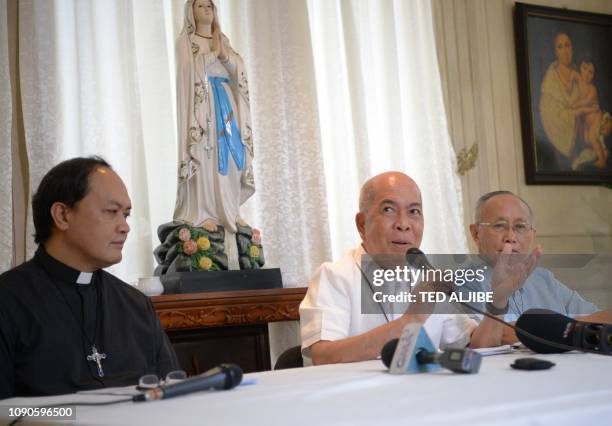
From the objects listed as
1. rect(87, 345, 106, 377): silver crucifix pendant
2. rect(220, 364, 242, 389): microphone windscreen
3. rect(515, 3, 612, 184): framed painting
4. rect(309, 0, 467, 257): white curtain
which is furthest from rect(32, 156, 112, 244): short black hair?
rect(515, 3, 612, 184): framed painting

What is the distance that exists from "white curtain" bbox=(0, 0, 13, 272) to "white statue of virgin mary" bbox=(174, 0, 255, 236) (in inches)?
32.4

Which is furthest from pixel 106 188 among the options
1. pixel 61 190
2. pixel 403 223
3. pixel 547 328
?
pixel 547 328

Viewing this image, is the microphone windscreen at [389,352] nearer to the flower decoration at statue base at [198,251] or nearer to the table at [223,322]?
the table at [223,322]

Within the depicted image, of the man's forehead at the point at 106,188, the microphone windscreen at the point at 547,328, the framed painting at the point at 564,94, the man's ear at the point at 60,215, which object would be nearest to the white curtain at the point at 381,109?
the framed painting at the point at 564,94

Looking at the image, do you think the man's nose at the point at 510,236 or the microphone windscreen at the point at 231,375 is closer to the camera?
the microphone windscreen at the point at 231,375

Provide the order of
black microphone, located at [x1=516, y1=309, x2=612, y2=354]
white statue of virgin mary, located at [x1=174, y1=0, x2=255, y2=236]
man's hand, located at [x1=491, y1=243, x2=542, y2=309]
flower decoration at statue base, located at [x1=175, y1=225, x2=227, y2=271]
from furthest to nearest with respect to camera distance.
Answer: white statue of virgin mary, located at [x1=174, y1=0, x2=255, y2=236] < flower decoration at statue base, located at [x1=175, y1=225, x2=227, y2=271] < man's hand, located at [x1=491, y1=243, x2=542, y2=309] < black microphone, located at [x1=516, y1=309, x2=612, y2=354]

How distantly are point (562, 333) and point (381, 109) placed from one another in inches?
134

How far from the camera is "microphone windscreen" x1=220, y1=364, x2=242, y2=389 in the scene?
61.4 inches

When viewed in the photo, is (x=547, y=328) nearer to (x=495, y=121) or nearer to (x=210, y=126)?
(x=210, y=126)

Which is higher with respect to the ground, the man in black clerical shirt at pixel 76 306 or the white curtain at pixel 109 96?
the white curtain at pixel 109 96

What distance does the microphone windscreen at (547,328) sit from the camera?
2.05m

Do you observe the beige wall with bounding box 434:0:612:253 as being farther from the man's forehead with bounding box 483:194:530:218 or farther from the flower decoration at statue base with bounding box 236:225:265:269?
the man's forehead with bounding box 483:194:530:218

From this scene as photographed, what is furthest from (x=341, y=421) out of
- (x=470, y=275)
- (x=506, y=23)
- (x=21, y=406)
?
(x=506, y=23)

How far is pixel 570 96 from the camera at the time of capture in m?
5.98
